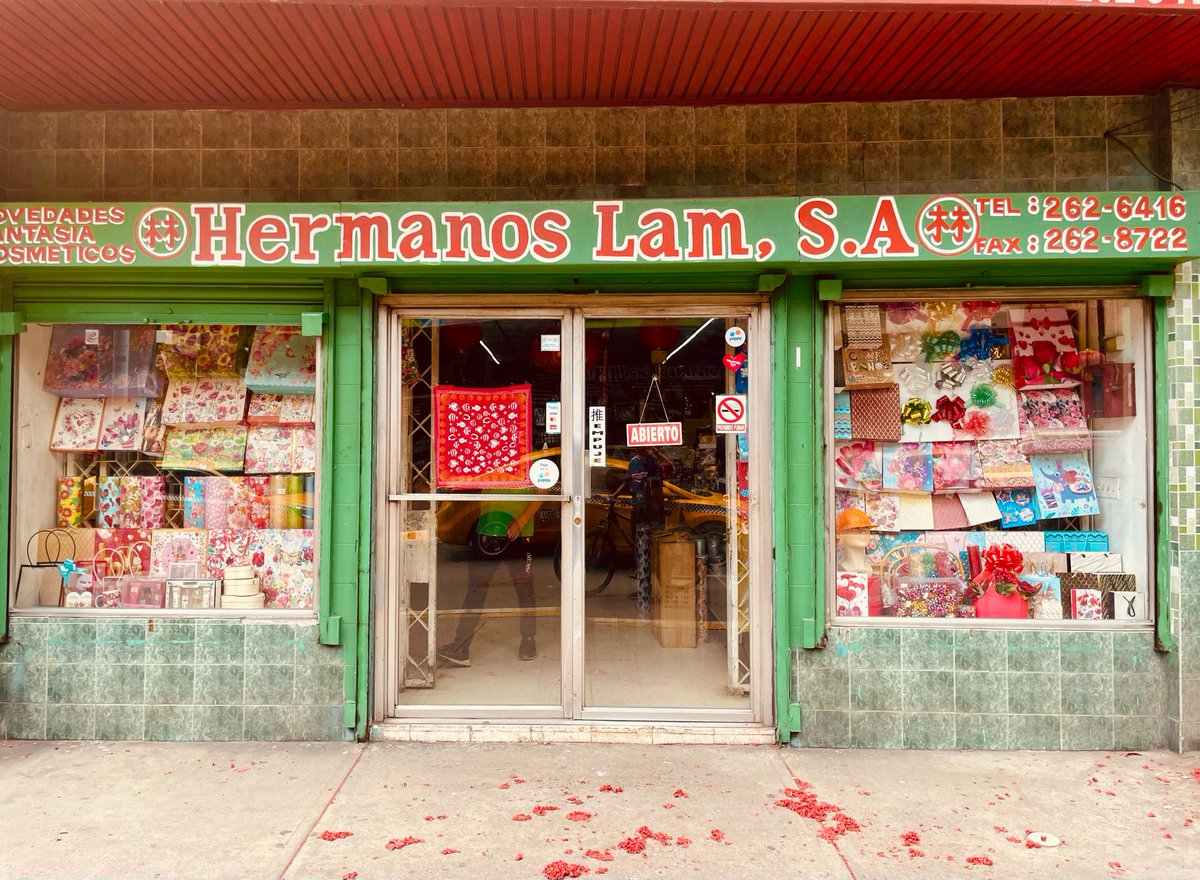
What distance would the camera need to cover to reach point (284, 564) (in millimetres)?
4996

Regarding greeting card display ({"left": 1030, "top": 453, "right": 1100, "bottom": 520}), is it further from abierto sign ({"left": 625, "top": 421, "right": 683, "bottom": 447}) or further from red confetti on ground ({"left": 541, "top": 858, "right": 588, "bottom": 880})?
red confetti on ground ({"left": 541, "top": 858, "right": 588, "bottom": 880})

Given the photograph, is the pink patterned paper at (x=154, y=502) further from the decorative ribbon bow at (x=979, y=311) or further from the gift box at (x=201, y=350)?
the decorative ribbon bow at (x=979, y=311)

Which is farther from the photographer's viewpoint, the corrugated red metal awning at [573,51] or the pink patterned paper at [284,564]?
the pink patterned paper at [284,564]

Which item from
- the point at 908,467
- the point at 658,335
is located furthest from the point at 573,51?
the point at 908,467

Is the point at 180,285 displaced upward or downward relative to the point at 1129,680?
upward

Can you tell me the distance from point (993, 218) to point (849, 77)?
1.18m

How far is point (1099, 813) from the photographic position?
3.83 meters

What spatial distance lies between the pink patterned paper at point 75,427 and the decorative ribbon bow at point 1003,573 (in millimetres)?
5802

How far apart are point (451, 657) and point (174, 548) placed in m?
1.94

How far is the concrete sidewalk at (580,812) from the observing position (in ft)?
11.0

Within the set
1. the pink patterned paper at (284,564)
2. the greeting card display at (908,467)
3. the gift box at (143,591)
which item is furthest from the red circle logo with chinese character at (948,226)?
→ the gift box at (143,591)

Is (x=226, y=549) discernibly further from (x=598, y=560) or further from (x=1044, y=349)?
(x=1044, y=349)

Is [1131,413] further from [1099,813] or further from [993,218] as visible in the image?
[1099,813]

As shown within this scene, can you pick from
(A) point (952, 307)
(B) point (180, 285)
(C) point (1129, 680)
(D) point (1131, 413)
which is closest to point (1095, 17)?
(A) point (952, 307)
